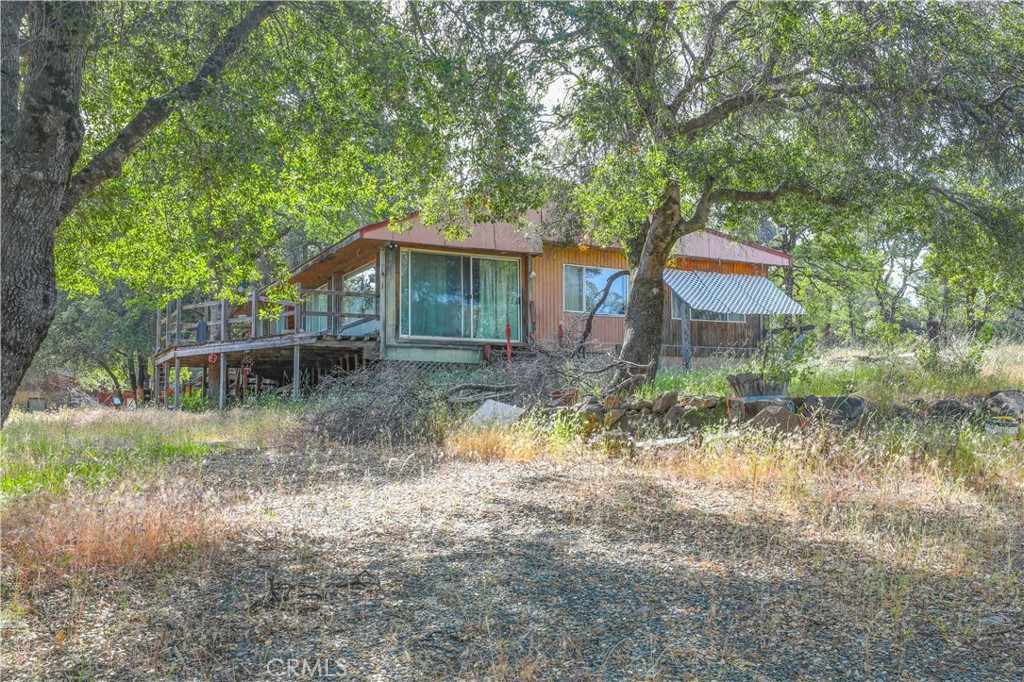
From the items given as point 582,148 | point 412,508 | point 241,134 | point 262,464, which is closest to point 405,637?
point 412,508

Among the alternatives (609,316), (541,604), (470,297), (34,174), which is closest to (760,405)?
(541,604)

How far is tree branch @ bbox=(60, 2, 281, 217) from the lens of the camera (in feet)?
21.3

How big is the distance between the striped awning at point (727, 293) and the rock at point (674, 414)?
8932 mm

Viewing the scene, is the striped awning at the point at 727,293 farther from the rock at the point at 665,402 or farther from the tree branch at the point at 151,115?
the tree branch at the point at 151,115

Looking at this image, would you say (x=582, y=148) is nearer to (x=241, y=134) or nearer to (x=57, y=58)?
(x=241, y=134)

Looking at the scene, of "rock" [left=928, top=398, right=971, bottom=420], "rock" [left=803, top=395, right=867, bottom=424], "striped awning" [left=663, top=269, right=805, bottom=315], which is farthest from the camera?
"striped awning" [left=663, top=269, right=805, bottom=315]

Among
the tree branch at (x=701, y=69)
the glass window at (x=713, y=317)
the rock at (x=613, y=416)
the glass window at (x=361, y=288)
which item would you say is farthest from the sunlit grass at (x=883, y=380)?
the glass window at (x=361, y=288)

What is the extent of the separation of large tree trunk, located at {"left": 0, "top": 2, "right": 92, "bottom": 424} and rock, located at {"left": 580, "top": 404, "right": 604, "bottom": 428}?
5237mm

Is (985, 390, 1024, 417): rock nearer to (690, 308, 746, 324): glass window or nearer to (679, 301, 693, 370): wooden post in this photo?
(679, 301, 693, 370): wooden post

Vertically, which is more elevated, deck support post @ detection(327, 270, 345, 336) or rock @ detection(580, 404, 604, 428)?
deck support post @ detection(327, 270, 345, 336)

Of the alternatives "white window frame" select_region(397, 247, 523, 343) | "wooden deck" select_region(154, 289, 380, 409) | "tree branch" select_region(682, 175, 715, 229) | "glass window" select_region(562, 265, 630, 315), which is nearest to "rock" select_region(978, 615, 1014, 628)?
"tree branch" select_region(682, 175, 715, 229)

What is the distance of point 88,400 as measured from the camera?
21766mm

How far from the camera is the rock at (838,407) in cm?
827

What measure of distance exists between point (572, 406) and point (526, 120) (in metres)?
3.23
